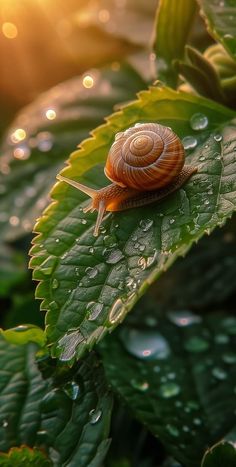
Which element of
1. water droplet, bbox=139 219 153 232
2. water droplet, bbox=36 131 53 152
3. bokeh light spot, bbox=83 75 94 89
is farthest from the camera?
bokeh light spot, bbox=83 75 94 89

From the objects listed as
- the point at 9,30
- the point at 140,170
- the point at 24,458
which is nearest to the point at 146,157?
the point at 140,170

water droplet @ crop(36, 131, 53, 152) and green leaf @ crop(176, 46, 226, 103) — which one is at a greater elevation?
green leaf @ crop(176, 46, 226, 103)

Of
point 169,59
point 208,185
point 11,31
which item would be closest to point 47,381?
point 208,185

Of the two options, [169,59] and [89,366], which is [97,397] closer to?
[89,366]

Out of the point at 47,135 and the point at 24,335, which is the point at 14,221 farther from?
the point at 24,335

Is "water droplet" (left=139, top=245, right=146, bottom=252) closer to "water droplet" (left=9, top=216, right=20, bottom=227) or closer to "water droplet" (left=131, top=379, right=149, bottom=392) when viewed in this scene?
"water droplet" (left=131, top=379, right=149, bottom=392)

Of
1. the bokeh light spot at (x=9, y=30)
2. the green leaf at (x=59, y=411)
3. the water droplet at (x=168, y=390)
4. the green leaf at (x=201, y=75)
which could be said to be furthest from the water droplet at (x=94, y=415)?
the bokeh light spot at (x=9, y=30)

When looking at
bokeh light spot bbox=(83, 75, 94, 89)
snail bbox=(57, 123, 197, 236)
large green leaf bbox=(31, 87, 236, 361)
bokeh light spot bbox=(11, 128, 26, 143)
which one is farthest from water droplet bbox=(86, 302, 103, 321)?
bokeh light spot bbox=(83, 75, 94, 89)
